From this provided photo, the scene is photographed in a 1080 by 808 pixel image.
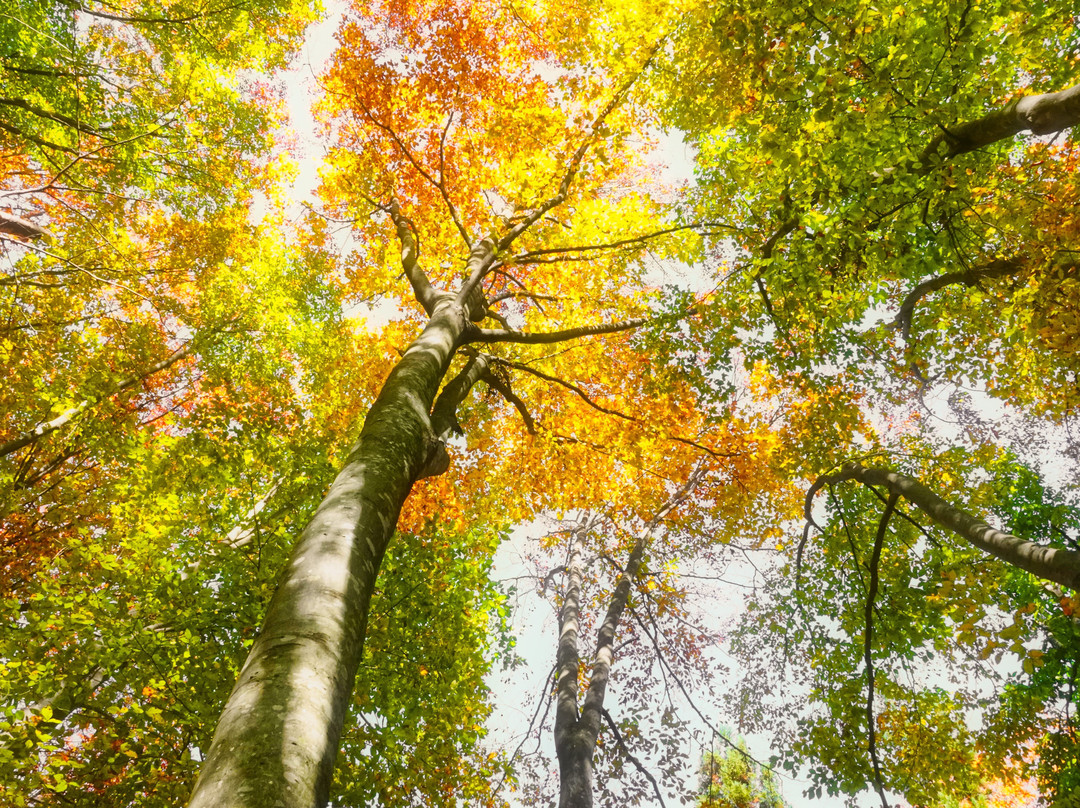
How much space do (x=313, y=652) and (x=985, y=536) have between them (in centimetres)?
540

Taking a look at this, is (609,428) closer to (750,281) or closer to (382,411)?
(750,281)

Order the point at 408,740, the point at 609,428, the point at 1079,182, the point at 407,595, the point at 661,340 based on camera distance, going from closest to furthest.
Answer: the point at 1079,182
the point at 408,740
the point at 407,595
the point at 661,340
the point at 609,428

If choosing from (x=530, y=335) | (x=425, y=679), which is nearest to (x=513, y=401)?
(x=530, y=335)

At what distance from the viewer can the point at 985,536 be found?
422 centimetres

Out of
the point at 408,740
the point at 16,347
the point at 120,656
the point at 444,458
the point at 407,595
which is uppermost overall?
the point at 16,347

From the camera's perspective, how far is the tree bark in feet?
11.0

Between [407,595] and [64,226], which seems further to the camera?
[64,226]

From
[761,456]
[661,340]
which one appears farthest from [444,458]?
[761,456]

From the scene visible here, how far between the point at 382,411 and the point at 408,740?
361 centimetres

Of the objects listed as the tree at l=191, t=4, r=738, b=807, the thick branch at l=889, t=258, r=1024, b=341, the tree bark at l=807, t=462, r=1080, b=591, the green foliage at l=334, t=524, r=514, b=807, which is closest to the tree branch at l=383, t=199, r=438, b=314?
the tree at l=191, t=4, r=738, b=807

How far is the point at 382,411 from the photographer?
3.88 meters

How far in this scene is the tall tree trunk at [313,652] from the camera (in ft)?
5.31

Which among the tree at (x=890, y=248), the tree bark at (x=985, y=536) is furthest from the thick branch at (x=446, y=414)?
the tree bark at (x=985, y=536)

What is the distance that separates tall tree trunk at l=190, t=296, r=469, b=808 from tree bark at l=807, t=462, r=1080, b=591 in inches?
182
